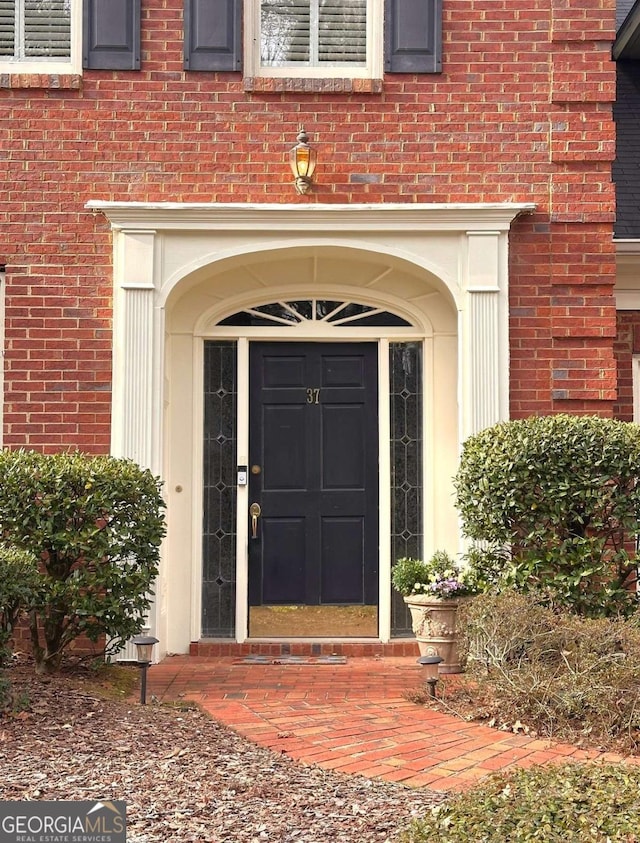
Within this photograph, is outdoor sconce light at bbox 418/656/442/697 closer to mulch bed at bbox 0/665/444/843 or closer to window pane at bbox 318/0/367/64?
mulch bed at bbox 0/665/444/843

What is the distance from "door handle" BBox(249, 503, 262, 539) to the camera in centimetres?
772

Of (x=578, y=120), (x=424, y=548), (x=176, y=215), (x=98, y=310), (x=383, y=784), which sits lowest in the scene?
(x=383, y=784)

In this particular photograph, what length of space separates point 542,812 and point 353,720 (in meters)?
2.29

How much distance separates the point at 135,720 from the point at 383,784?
1.61 m

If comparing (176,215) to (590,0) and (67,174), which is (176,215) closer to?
(67,174)

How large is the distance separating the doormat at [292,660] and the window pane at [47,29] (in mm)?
4501

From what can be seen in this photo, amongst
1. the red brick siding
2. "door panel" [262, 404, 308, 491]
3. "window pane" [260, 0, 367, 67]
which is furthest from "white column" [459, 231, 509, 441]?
"window pane" [260, 0, 367, 67]

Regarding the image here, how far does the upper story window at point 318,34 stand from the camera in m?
7.60

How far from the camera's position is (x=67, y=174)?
7402 millimetres

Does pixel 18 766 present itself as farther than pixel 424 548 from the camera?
No

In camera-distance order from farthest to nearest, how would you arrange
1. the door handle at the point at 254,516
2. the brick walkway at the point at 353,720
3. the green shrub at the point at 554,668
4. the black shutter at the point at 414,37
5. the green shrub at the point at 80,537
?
the door handle at the point at 254,516
the black shutter at the point at 414,37
the green shrub at the point at 80,537
the green shrub at the point at 554,668
the brick walkway at the point at 353,720

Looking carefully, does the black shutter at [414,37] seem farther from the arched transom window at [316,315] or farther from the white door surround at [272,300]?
the arched transom window at [316,315]

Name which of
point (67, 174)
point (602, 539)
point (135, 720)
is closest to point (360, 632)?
point (602, 539)

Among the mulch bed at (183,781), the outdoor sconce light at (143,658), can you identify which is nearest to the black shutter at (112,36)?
the outdoor sconce light at (143,658)
